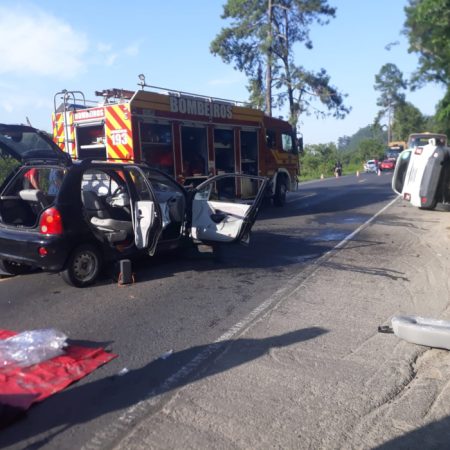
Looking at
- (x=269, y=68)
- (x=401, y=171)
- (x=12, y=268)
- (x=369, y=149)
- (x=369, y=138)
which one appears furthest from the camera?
(x=369, y=138)

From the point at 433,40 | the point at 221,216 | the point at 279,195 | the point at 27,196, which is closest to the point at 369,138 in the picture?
the point at 433,40

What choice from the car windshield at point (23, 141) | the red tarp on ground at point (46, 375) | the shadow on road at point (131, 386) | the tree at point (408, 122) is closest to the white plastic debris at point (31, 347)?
the red tarp on ground at point (46, 375)

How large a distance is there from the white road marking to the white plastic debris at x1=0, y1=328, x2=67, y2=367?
3.43 feet

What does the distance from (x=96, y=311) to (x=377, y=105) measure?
90.8m

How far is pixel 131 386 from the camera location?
3.63 m

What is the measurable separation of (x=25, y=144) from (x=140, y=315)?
160 inches

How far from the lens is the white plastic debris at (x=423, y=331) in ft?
13.5

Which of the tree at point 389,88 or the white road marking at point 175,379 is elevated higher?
the tree at point 389,88

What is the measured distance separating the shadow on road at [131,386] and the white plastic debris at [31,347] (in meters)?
0.55

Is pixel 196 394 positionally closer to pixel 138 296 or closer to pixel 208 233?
pixel 138 296

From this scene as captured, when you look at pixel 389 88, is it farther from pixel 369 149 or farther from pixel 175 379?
pixel 175 379

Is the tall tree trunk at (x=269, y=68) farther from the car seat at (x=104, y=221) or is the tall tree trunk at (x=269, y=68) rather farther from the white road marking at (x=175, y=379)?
the white road marking at (x=175, y=379)

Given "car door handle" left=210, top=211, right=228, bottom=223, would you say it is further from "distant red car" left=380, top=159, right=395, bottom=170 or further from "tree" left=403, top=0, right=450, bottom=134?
"distant red car" left=380, top=159, right=395, bottom=170

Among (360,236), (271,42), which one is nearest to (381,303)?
(360,236)
